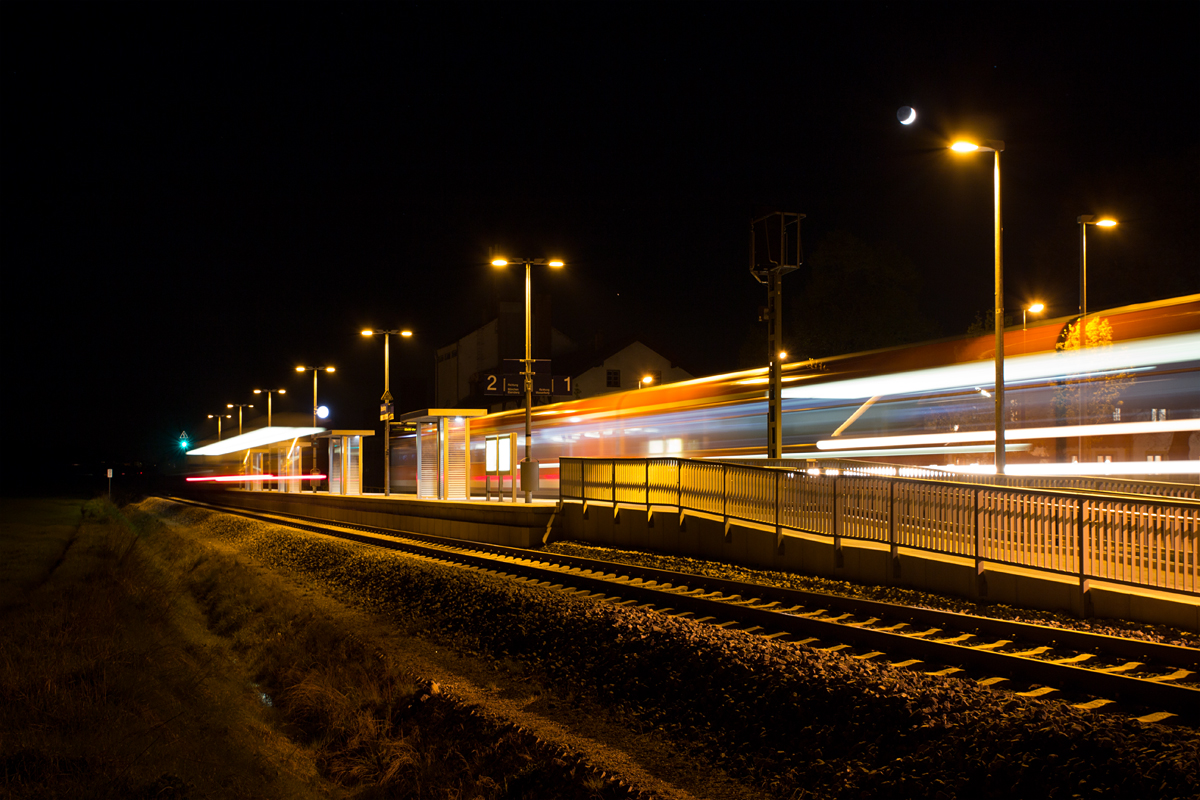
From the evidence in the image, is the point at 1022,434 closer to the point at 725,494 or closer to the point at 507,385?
the point at 725,494

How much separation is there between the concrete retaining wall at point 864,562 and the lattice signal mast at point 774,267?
2.66 meters

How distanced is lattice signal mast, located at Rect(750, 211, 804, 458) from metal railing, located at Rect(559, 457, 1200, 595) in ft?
8.17

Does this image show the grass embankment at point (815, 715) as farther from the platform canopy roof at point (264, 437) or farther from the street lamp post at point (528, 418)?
the platform canopy roof at point (264, 437)

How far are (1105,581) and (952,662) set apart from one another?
2.56 m

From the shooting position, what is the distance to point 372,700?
427 inches

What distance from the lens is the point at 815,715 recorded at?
7.64 metres

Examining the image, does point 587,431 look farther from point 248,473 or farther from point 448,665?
point 248,473

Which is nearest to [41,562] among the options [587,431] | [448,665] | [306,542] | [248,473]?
[306,542]

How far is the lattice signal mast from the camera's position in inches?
725

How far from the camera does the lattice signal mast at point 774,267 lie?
725 inches

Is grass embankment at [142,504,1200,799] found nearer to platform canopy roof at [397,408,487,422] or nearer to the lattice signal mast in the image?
the lattice signal mast

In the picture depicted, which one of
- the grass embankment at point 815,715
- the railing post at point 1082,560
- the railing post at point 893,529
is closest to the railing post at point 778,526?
the railing post at point 893,529

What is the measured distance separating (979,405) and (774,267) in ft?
16.2

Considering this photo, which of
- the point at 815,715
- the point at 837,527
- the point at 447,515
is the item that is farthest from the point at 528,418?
the point at 815,715
